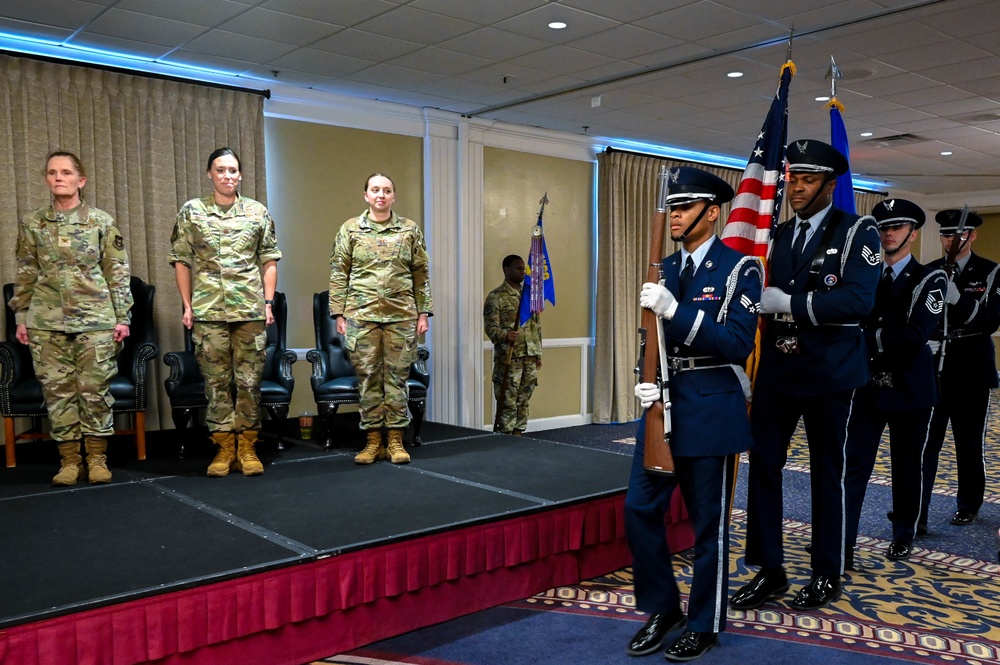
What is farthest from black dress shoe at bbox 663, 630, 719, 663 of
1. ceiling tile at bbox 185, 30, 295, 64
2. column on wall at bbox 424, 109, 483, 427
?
column on wall at bbox 424, 109, 483, 427

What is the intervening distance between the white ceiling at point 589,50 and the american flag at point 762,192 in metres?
1.12

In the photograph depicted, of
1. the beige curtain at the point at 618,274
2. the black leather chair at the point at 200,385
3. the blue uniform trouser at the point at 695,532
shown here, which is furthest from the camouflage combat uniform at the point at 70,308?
the beige curtain at the point at 618,274

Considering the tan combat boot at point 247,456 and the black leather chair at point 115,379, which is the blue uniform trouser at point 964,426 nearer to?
the tan combat boot at point 247,456

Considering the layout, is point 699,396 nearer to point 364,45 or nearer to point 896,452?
point 896,452

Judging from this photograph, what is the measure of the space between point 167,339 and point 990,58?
220 inches

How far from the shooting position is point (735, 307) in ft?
8.30

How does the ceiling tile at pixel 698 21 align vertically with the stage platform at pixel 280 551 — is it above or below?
above

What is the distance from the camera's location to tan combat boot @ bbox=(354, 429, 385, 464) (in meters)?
4.33

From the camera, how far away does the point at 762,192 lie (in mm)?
3342

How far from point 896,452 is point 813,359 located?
3.96 ft

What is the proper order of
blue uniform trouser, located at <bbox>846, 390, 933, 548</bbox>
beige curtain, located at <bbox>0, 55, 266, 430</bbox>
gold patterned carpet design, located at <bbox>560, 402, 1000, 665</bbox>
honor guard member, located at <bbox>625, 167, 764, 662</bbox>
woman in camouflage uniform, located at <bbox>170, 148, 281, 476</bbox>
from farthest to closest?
beige curtain, located at <bbox>0, 55, 266, 430</bbox> < woman in camouflage uniform, located at <bbox>170, 148, 281, 476</bbox> < blue uniform trouser, located at <bbox>846, 390, 933, 548</bbox> < gold patterned carpet design, located at <bbox>560, 402, 1000, 665</bbox> < honor guard member, located at <bbox>625, 167, 764, 662</bbox>

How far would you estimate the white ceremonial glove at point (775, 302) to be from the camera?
2.96m

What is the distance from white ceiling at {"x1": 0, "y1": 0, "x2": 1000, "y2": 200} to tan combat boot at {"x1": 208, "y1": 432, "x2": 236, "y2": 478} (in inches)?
86.4

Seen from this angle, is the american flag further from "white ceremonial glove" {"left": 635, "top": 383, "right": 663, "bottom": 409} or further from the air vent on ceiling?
the air vent on ceiling
